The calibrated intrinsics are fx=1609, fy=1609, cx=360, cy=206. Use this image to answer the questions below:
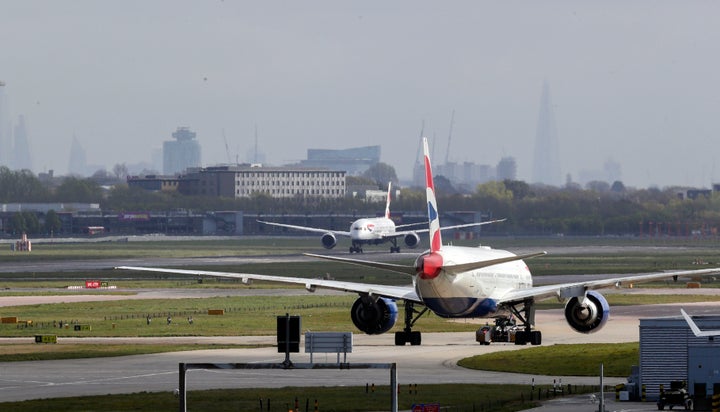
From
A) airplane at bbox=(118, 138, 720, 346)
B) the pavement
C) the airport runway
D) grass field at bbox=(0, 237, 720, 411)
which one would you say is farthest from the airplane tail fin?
the pavement

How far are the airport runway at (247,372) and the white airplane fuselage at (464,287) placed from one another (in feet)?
11.7

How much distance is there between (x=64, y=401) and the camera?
75.9m

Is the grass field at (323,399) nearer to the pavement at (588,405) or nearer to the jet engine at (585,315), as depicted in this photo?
the pavement at (588,405)

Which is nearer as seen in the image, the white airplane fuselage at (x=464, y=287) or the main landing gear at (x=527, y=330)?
the white airplane fuselage at (x=464, y=287)

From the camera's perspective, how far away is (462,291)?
297 ft

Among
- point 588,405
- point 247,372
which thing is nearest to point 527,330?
point 247,372

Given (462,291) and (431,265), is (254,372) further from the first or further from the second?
(431,265)

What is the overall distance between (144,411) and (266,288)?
103252 mm

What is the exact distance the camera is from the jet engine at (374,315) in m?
94.8

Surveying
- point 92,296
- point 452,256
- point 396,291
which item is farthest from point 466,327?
point 92,296

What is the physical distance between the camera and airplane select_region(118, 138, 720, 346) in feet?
287

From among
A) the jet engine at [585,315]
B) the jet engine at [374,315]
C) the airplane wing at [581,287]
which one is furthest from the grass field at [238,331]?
the jet engine at [374,315]

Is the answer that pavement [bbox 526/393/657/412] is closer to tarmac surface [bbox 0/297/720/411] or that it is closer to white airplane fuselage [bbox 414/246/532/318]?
tarmac surface [bbox 0/297/720/411]

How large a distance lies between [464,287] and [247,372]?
13.6 m
